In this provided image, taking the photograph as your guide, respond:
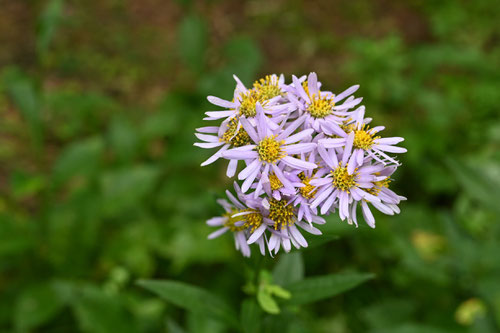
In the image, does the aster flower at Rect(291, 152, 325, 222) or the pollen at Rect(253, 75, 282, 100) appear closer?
the aster flower at Rect(291, 152, 325, 222)

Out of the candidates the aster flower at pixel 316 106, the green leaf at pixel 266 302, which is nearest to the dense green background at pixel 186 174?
the green leaf at pixel 266 302

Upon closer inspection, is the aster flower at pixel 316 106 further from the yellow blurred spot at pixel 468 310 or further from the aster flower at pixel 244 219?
the yellow blurred spot at pixel 468 310

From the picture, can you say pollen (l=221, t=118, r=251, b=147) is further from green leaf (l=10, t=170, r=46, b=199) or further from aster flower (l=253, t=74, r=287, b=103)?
green leaf (l=10, t=170, r=46, b=199)

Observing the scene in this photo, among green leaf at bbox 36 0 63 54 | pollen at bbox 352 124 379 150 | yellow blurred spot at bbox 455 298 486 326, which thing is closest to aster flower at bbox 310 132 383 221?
pollen at bbox 352 124 379 150

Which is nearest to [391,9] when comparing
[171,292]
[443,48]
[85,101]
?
[443,48]

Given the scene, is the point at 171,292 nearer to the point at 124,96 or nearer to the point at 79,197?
the point at 79,197

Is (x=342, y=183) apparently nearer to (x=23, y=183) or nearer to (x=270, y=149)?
(x=270, y=149)
